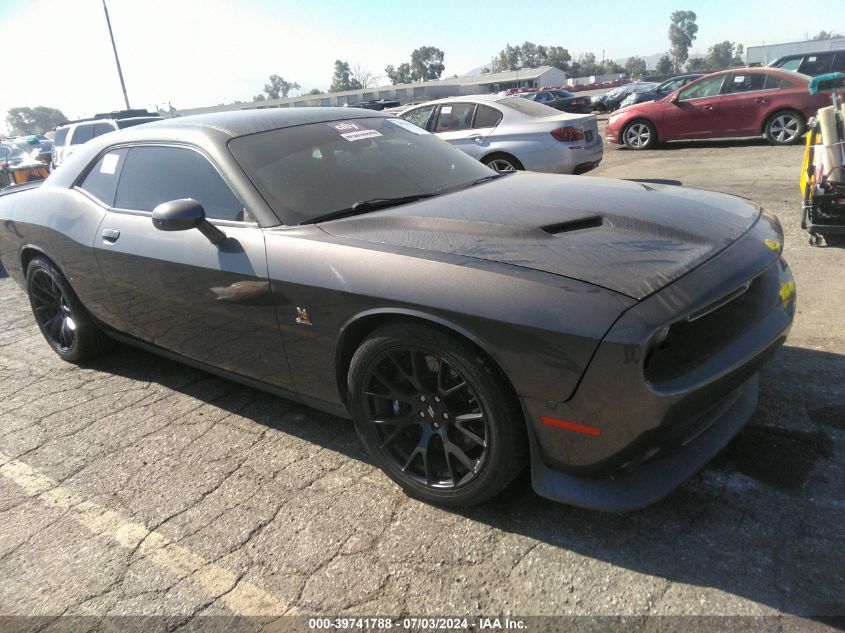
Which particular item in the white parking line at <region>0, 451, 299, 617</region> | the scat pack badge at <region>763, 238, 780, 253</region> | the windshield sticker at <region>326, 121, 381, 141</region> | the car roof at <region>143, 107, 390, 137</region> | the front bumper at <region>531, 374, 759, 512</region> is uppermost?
the car roof at <region>143, 107, 390, 137</region>

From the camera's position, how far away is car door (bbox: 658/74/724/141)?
475 inches

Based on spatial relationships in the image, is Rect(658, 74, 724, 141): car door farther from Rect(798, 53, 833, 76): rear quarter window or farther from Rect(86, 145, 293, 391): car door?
Rect(86, 145, 293, 391): car door

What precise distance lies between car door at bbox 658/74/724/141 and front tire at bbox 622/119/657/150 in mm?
201

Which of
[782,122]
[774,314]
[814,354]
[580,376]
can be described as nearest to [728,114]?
[782,122]

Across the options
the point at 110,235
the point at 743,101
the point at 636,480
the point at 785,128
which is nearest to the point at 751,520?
the point at 636,480

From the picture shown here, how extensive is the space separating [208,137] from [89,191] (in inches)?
47.9

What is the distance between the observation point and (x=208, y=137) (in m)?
3.12

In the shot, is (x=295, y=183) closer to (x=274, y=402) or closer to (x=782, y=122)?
(x=274, y=402)

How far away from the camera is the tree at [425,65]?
5364 inches

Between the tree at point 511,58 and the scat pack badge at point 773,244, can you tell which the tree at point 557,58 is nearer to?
the tree at point 511,58

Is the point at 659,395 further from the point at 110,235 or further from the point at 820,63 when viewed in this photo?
the point at 820,63

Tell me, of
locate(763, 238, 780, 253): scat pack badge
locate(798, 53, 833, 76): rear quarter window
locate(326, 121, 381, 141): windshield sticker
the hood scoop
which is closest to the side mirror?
locate(326, 121, 381, 141): windshield sticker

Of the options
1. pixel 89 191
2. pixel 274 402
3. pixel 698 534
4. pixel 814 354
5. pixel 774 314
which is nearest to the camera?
pixel 698 534

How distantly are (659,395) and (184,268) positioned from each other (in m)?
2.23
